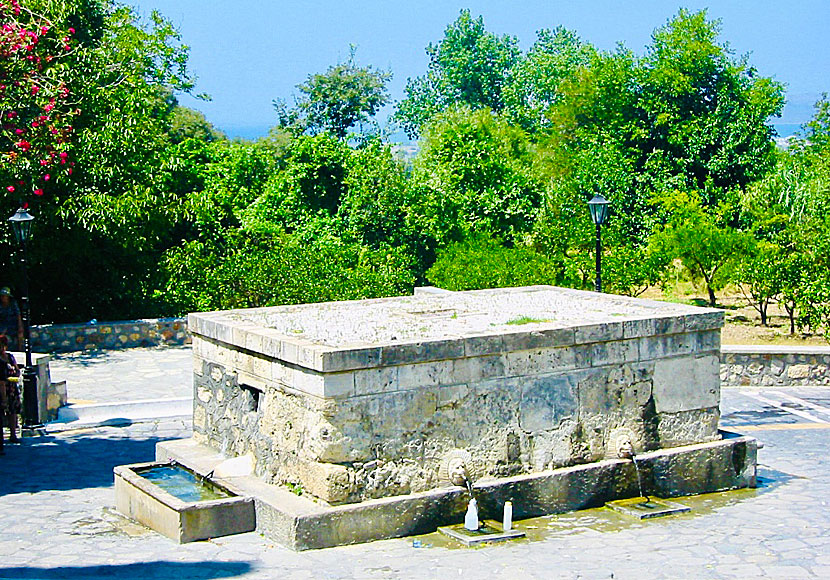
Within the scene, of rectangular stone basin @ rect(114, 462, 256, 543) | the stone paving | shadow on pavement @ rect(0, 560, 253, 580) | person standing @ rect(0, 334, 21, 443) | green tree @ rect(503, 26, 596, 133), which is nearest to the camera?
shadow on pavement @ rect(0, 560, 253, 580)

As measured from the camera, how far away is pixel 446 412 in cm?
852

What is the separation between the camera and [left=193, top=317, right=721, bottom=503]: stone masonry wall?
813 centimetres

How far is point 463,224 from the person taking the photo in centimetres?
2353

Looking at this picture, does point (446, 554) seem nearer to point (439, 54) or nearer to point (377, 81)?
point (377, 81)

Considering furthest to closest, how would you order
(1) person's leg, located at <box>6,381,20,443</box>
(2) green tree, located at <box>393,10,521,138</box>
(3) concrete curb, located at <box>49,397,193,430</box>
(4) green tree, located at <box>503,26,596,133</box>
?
(2) green tree, located at <box>393,10,521,138</box>, (4) green tree, located at <box>503,26,596,133</box>, (3) concrete curb, located at <box>49,397,193,430</box>, (1) person's leg, located at <box>6,381,20,443</box>

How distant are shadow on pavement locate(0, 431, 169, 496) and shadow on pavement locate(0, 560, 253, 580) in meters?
2.49

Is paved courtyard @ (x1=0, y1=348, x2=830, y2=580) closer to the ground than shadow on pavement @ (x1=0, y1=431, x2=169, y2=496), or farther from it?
closer to the ground

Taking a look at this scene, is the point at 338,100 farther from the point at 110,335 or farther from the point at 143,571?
the point at 143,571

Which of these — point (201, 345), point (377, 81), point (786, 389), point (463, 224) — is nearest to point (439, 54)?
point (377, 81)

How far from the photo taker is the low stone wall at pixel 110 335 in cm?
1739

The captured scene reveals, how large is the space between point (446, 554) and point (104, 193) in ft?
40.6

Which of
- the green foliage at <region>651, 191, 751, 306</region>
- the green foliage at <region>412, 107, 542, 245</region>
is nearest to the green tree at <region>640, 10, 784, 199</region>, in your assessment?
the green foliage at <region>412, 107, 542, 245</region>

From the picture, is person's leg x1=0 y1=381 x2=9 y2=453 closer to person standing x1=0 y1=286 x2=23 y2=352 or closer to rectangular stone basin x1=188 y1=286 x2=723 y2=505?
rectangular stone basin x1=188 y1=286 x2=723 y2=505

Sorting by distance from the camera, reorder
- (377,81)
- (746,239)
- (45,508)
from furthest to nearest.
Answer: (377,81) → (746,239) → (45,508)
